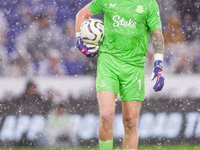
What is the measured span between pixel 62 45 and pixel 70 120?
1203mm

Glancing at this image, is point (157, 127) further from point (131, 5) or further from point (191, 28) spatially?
point (131, 5)

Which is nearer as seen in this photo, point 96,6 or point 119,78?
point 119,78

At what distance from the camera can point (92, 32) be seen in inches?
134

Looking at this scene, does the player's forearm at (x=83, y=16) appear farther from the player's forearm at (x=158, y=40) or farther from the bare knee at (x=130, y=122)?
the bare knee at (x=130, y=122)

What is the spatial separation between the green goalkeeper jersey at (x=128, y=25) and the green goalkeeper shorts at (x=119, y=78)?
0.07m

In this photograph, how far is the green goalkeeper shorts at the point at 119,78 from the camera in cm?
329

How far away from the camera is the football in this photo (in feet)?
11.2

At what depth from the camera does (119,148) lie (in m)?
5.02

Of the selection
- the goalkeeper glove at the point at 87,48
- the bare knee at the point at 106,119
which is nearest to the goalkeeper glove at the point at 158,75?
the bare knee at the point at 106,119

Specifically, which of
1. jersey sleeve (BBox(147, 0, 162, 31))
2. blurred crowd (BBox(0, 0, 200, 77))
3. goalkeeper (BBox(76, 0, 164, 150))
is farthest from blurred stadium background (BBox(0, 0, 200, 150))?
jersey sleeve (BBox(147, 0, 162, 31))

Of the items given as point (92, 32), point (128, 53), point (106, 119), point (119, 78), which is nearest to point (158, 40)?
point (128, 53)

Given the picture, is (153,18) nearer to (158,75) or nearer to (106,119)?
(158,75)

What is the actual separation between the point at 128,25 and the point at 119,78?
0.55 m

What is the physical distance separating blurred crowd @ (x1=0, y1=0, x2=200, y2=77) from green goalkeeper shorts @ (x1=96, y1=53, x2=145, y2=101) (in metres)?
1.86
